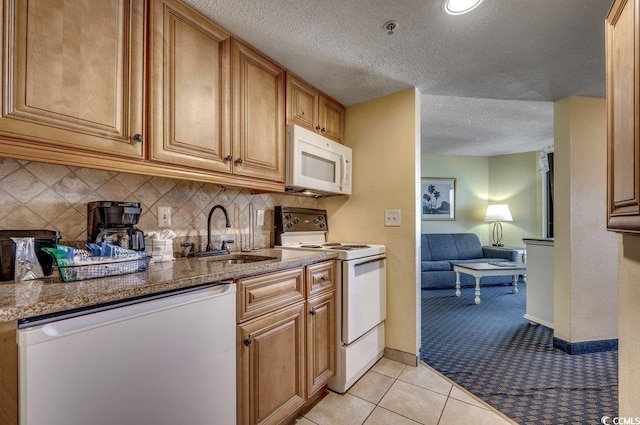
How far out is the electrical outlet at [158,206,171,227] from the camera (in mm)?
1601

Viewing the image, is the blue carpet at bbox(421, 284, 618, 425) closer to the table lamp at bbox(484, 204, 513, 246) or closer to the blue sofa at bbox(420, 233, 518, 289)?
the blue sofa at bbox(420, 233, 518, 289)

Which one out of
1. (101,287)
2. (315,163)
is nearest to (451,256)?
(315,163)

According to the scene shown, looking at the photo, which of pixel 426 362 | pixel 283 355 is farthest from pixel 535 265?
pixel 283 355

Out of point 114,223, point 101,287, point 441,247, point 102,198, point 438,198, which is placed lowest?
point 441,247

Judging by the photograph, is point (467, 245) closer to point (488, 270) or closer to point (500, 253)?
point (500, 253)

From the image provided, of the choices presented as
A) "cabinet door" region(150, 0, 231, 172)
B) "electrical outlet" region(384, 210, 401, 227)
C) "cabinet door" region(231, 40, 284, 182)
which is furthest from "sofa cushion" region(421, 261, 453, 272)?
"cabinet door" region(150, 0, 231, 172)

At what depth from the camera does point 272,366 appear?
4.72 feet

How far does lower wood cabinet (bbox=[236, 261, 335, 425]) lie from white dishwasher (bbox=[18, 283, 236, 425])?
0.31 feet

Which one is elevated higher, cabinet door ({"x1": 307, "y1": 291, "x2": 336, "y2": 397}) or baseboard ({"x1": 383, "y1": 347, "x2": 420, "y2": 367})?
cabinet door ({"x1": 307, "y1": 291, "x2": 336, "y2": 397})

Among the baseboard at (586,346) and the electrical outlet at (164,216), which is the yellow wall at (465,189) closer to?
the baseboard at (586,346)

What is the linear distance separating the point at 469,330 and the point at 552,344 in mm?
641

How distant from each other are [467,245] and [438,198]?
0.94 m

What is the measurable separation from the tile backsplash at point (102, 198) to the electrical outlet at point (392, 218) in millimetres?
1004

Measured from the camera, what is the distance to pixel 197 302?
3.59 ft
